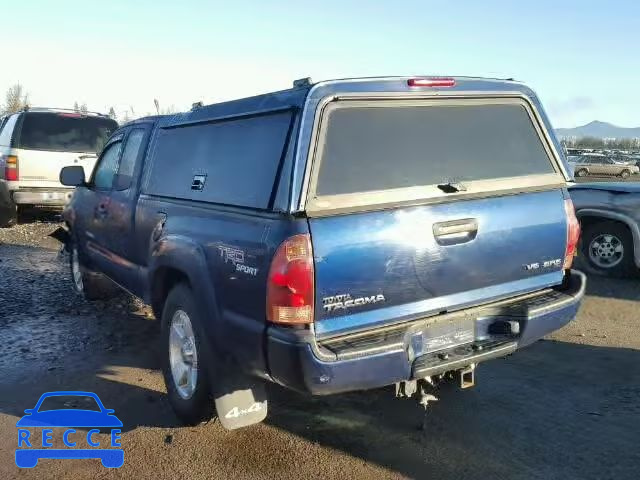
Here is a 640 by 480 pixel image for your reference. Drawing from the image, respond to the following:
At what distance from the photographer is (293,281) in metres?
2.85

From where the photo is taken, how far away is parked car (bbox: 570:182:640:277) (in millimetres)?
7379

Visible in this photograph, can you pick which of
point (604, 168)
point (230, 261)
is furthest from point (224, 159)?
point (604, 168)

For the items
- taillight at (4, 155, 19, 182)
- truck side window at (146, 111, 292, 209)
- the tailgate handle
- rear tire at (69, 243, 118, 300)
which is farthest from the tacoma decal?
taillight at (4, 155, 19, 182)

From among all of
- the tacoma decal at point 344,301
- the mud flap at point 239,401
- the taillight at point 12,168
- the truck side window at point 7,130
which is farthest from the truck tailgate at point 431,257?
the truck side window at point 7,130

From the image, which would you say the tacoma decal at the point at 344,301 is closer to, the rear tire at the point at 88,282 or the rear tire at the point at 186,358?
the rear tire at the point at 186,358

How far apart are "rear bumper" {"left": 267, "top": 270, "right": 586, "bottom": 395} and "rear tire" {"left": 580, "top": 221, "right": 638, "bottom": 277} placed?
176 inches

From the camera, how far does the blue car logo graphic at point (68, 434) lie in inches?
141

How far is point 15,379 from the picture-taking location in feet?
15.4

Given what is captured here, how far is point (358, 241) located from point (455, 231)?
630 millimetres

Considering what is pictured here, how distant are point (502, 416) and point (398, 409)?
2.27 ft

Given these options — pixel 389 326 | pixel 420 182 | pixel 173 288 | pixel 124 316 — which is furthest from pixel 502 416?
pixel 124 316

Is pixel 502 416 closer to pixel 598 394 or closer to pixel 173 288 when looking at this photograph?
pixel 598 394

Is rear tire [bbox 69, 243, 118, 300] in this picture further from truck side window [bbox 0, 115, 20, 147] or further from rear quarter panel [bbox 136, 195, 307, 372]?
truck side window [bbox 0, 115, 20, 147]

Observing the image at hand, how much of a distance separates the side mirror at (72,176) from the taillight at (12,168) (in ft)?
17.7
